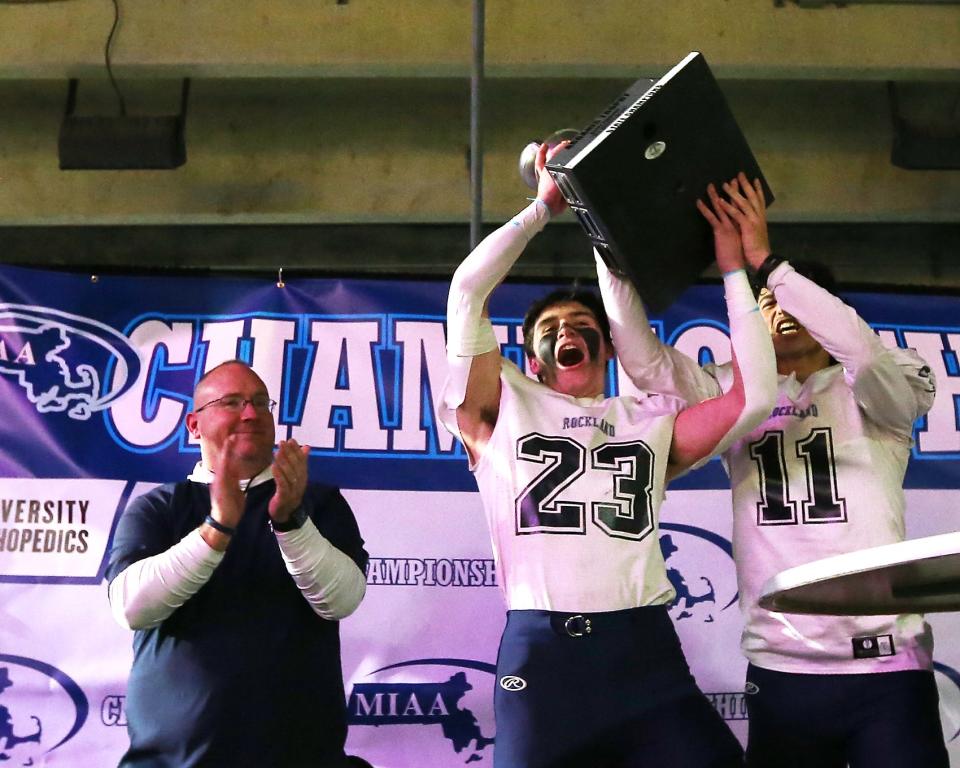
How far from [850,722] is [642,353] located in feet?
2.73

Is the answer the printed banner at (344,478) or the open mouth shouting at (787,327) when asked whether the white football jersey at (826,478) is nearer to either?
the open mouth shouting at (787,327)

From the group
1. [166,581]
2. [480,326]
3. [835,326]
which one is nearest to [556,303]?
[480,326]

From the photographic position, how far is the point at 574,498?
2.11 metres

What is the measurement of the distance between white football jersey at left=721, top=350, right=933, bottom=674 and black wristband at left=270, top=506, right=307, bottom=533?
0.89 m

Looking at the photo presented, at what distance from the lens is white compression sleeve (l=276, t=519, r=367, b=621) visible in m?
2.11

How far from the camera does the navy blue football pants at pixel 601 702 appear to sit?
1921mm

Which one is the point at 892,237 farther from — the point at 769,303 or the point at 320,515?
the point at 320,515

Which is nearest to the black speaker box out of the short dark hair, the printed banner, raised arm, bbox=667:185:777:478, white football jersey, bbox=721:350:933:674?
the printed banner

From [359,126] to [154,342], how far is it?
1346 mm

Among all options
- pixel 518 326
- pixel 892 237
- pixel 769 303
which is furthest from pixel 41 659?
pixel 892 237

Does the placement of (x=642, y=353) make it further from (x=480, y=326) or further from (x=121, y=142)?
(x=121, y=142)

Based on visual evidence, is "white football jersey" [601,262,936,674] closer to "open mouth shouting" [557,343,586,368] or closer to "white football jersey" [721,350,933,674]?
"white football jersey" [721,350,933,674]

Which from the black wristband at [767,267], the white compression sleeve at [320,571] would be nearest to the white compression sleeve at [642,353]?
the black wristband at [767,267]

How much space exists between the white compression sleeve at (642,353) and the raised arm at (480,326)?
177 millimetres
